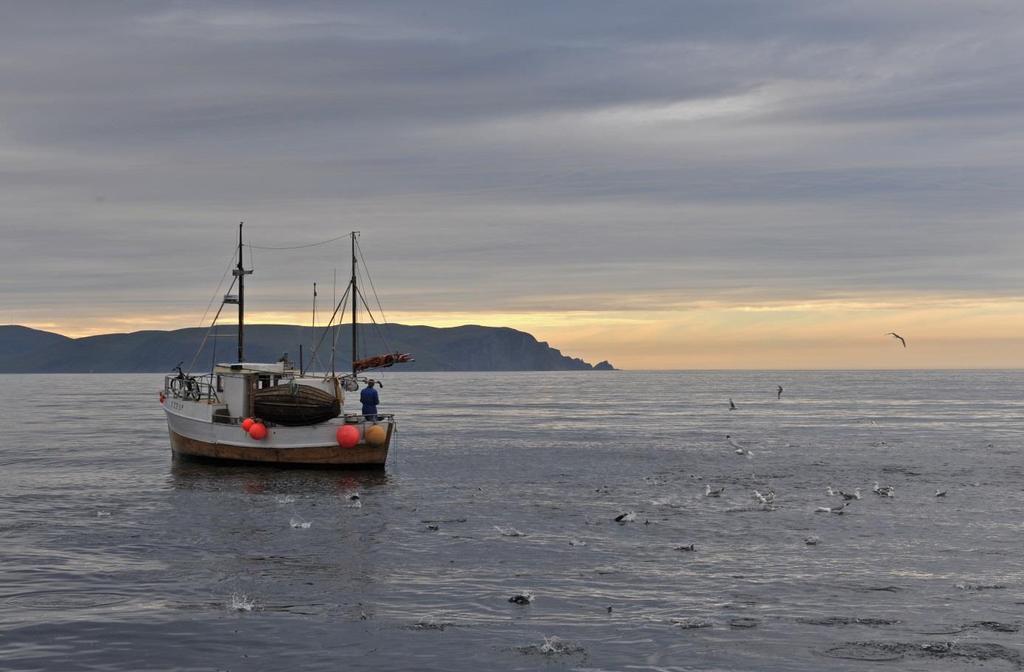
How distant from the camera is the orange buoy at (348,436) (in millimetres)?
43781

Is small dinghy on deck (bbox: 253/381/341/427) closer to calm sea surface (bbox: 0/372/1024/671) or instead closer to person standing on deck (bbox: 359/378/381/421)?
person standing on deck (bbox: 359/378/381/421)

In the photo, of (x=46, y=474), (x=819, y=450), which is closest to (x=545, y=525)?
(x=46, y=474)

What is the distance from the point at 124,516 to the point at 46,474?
1549cm

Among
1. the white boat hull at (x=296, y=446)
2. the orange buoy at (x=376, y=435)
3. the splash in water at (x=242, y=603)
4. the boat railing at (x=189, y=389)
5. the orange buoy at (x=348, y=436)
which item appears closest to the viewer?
the splash in water at (x=242, y=603)

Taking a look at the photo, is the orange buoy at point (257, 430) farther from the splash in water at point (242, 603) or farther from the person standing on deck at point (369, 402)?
the splash in water at point (242, 603)

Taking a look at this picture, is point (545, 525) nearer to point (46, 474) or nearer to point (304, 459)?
point (304, 459)

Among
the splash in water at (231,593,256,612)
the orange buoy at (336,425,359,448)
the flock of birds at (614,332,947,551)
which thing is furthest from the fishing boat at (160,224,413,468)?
the splash in water at (231,593,256,612)

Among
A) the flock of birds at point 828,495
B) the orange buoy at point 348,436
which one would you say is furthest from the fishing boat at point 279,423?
the flock of birds at point 828,495

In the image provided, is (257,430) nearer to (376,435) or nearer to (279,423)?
(279,423)

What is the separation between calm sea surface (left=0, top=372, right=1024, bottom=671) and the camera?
650 inches

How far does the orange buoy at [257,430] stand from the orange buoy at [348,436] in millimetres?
3416

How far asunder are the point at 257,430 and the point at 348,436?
421 cm

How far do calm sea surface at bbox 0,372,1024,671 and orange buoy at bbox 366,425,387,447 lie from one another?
153 centimetres

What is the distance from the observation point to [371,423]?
44.6 metres
